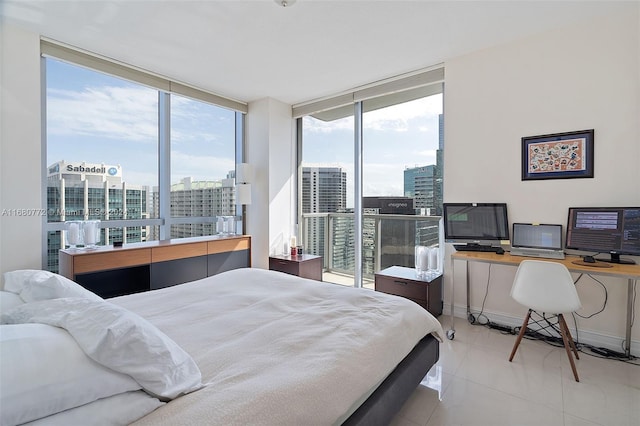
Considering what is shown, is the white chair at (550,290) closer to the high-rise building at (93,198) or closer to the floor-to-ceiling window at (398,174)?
the floor-to-ceiling window at (398,174)

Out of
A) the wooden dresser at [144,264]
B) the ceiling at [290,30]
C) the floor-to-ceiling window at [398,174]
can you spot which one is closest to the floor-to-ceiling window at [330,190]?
the floor-to-ceiling window at [398,174]

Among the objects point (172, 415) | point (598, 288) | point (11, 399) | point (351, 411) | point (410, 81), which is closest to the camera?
point (11, 399)

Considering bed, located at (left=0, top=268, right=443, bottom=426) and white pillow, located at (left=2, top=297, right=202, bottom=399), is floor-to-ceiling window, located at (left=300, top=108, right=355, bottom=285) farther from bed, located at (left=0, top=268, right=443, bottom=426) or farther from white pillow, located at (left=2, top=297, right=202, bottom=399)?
white pillow, located at (left=2, top=297, right=202, bottom=399)

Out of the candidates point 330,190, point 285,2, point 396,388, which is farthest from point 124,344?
point 330,190

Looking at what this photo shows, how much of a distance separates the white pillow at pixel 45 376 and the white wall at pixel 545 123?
3.15m

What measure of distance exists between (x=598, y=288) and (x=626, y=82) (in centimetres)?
167

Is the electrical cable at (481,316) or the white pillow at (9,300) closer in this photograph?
the white pillow at (9,300)

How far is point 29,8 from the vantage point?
2320mm

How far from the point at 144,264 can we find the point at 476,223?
3.36 metres

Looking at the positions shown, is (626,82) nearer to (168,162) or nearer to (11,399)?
(11,399)

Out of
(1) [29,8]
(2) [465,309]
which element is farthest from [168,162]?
(2) [465,309]

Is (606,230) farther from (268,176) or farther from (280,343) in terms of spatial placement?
(268,176)

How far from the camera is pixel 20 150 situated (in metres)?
2.59

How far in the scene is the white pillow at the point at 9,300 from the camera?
1.34 m
